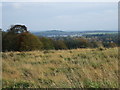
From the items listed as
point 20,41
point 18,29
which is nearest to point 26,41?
point 20,41

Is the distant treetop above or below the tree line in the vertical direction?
above

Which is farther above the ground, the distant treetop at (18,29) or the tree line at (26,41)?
the distant treetop at (18,29)

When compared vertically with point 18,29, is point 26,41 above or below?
below

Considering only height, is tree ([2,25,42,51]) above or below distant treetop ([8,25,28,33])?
below

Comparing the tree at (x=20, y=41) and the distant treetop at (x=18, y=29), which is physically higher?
the distant treetop at (x=18, y=29)

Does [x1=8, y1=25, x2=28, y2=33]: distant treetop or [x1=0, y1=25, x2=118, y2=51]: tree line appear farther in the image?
[x1=8, y1=25, x2=28, y2=33]: distant treetop

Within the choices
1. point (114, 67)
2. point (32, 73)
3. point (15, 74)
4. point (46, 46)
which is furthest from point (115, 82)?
point (46, 46)

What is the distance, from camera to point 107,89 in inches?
147

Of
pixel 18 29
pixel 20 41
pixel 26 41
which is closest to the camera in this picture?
pixel 20 41

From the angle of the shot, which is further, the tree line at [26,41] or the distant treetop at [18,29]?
the distant treetop at [18,29]

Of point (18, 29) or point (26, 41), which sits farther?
point (18, 29)

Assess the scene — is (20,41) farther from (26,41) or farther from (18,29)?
(18,29)

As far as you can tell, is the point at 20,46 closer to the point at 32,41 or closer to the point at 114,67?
the point at 32,41

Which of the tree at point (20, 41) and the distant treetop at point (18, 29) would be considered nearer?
the tree at point (20, 41)
